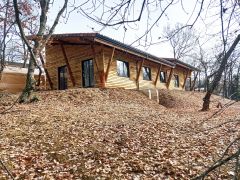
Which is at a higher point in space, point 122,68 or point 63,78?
point 122,68

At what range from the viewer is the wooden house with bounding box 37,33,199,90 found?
18.9 metres

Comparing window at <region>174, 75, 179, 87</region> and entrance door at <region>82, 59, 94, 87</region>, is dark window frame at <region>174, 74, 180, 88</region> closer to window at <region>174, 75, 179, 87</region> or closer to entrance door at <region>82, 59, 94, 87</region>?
window at <region>174, 75, 179, 87</region>

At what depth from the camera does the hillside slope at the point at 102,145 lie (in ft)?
21.0

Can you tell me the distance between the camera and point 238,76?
96.1 inches

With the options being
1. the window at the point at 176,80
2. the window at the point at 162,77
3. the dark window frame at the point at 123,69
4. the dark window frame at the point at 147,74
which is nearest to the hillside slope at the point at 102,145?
the dark window frame at the point at 123,69

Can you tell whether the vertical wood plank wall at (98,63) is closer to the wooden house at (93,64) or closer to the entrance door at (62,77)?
the wooden house at (93,64)

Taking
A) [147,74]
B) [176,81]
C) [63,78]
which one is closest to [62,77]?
[63,78]

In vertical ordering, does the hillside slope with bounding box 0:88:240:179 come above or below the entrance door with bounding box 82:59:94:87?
below

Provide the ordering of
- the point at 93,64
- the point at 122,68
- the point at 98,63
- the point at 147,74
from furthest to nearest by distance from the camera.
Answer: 1. the point at 147,74
2. the point at 122,68
3. the point at 93,64
4. the point at 98,63

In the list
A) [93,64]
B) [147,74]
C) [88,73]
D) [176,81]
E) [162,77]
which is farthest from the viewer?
[176,81]

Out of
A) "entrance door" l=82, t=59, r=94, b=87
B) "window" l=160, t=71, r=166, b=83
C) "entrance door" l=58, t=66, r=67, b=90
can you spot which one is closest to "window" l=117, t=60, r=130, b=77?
"entrance door" l=82, t=59, r=94, b=87

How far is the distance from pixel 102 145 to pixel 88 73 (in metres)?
13.0

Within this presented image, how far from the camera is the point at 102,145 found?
7914 mm

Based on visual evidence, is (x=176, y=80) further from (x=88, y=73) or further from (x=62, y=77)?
(x=88, y=73)
